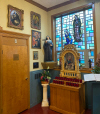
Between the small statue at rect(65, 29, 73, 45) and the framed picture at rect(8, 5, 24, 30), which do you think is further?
the small statue at rect(65, 29, 73, 45)

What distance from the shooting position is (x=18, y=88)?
10.8 ft

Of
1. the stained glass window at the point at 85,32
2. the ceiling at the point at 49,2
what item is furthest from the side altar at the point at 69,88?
the ceiling at the point at 49,2

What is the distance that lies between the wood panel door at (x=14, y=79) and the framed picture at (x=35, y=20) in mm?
934

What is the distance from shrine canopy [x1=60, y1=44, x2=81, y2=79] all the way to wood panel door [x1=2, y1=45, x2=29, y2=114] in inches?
51.0

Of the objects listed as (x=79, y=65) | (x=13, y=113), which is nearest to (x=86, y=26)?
(x=79, y=65)

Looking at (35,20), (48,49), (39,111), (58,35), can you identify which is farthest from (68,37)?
(39,111)

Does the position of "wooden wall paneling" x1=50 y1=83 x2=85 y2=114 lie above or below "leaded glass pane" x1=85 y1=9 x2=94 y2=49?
A: below

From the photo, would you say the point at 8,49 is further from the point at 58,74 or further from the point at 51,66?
the point at 58,74

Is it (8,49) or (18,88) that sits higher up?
(8,49)

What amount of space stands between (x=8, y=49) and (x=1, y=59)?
350 millimetres

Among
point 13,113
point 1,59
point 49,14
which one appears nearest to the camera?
point 1,59

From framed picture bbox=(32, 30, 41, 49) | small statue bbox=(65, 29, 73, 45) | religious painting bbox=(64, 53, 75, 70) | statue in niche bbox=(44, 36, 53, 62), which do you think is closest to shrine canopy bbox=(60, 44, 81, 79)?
religious painting bbox=(64, 53, 75, 70)

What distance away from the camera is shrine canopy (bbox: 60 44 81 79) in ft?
11.7

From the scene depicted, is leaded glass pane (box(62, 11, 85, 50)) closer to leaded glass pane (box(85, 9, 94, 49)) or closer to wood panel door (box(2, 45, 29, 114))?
leaded glass pane (box(85, 9, 94, 49))
